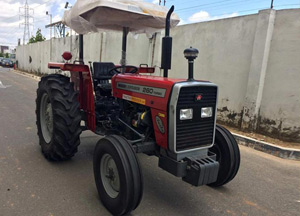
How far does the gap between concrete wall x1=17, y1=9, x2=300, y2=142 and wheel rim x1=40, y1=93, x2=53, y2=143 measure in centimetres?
214

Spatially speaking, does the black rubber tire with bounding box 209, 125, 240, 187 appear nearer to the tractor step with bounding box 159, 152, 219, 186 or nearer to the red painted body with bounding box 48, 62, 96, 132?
the tractor step with bounding box 159, 152, 219, 186

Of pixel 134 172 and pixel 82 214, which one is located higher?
pixel 134 172

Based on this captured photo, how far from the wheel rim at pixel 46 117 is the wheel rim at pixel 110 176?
1.66m

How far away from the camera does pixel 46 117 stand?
4312 millimetres

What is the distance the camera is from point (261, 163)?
447cm

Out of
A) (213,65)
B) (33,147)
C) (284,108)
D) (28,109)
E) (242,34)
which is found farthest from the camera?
(28,109)

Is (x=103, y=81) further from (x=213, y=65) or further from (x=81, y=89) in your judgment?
Result: (x=213, y=65)

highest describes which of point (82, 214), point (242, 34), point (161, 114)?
point (242, 34)

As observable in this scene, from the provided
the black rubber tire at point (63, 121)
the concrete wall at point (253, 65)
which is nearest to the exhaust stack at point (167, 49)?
the black rubber tire at point (63, 121)

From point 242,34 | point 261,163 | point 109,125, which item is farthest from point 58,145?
point 242,34

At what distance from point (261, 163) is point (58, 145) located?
131 inches

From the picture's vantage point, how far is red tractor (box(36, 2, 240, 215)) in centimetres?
258

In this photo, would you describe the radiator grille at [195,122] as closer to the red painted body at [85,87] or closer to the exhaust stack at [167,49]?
the exhaust stack at [167,49]

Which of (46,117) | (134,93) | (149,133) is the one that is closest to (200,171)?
(149,133)
